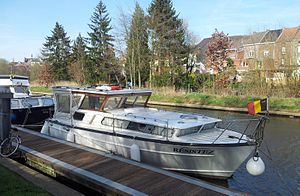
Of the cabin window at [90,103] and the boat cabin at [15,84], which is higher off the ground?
the boat cabin at [15,84]

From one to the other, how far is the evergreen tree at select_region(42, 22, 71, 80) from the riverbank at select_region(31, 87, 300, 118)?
1127 inches

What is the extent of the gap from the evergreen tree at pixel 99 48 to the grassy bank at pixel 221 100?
53.2 ft

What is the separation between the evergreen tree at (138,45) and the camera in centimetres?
3731

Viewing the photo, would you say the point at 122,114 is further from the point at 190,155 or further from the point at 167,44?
the point at 167,44

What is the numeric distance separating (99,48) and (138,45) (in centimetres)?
1432

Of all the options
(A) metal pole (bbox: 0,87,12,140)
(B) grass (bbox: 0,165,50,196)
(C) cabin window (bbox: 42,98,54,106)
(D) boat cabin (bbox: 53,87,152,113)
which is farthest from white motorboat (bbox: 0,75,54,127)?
(B) grass (bbox: 0,165,50,196)

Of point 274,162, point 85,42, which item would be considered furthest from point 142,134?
point 85,42

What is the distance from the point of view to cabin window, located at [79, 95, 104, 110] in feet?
38.2

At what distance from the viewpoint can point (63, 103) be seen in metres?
12.7

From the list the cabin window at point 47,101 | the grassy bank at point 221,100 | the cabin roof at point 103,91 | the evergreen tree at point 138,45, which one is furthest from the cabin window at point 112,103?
the evergreen tree at point 138,45

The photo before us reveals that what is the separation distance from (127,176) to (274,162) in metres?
6.30

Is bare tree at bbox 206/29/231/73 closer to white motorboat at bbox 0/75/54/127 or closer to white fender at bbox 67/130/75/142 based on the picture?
white motorboat at bbox 0/75/54/127

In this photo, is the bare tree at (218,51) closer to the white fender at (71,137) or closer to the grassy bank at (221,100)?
the grassy bank at (221,100)

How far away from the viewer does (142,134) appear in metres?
9.85
